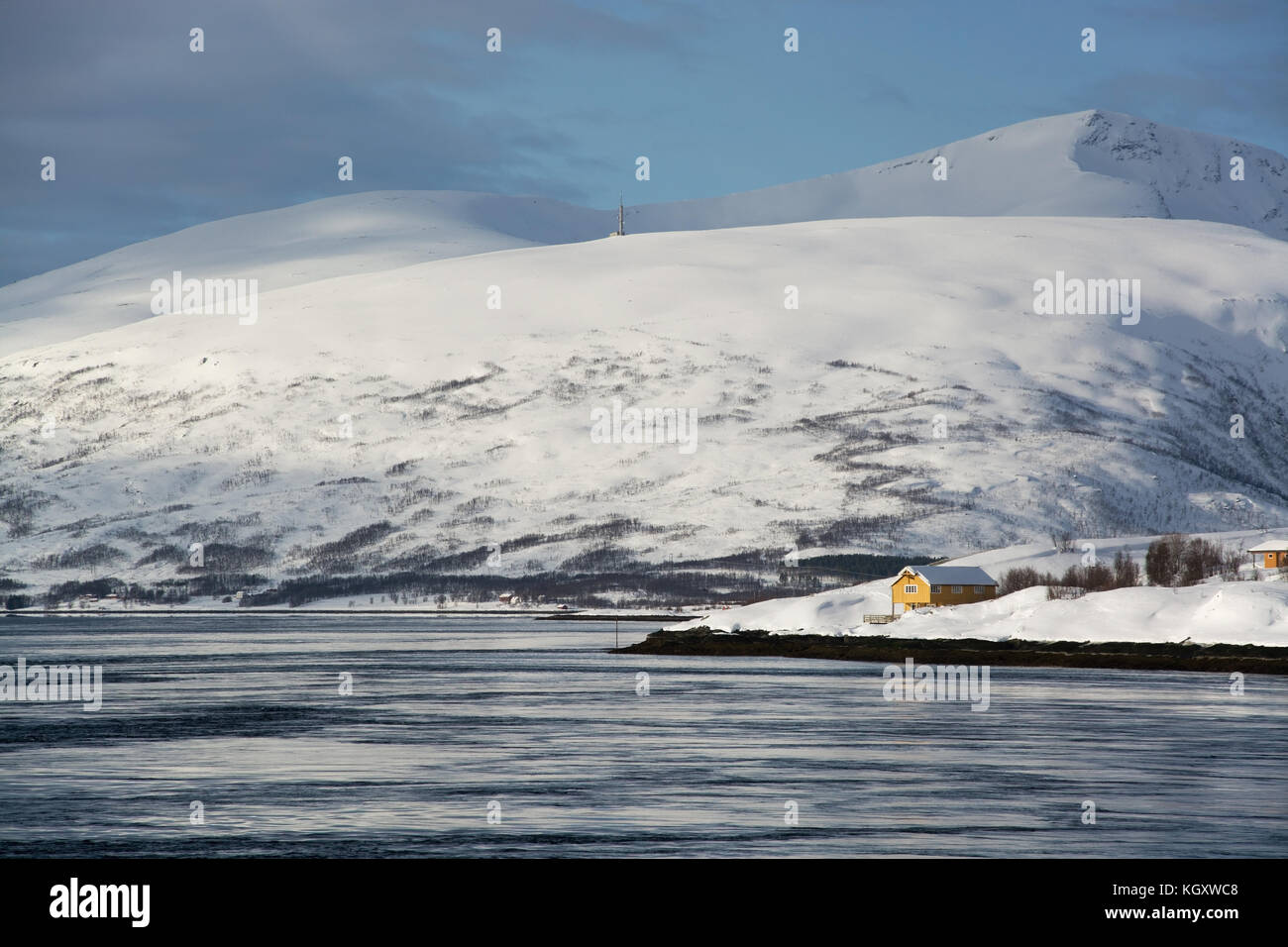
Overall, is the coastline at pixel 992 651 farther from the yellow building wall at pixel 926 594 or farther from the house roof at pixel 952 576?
the house roof at pixel 952 576

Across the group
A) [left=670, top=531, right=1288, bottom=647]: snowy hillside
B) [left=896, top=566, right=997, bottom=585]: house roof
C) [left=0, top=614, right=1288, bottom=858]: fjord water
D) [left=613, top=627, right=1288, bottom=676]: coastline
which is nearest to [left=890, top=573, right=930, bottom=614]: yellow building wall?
[left=896, top=566, right=997, bottom=585]: house roof

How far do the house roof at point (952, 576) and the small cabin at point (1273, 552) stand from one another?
70.9 feet

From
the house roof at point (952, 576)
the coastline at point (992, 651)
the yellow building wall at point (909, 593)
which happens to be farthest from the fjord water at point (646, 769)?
the house roof at point (952, 576)

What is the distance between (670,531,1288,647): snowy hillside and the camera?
300 ft

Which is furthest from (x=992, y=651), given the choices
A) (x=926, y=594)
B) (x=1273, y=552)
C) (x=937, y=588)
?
(x=1273, y=552)

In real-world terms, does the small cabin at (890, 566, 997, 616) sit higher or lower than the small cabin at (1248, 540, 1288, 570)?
lower

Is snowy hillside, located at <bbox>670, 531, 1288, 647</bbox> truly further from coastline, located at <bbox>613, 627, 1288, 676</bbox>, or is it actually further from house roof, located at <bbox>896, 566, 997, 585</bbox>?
house roof, located at <bbox>896, 566, 997, 585</bbox>

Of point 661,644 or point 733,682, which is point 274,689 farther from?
point 661,644

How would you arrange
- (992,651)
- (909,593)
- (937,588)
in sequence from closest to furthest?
(992,651) < (937,588) < (909,593)

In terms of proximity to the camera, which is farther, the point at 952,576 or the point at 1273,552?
the point at 1273,552

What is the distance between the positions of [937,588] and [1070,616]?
21.1m

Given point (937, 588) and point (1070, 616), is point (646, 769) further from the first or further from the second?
point (937, 588)

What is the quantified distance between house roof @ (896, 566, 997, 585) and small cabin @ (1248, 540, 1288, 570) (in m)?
21.6

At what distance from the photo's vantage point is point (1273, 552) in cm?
12538
